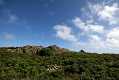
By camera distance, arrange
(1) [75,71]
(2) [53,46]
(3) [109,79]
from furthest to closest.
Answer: (2) [53,46], (1) [75,71], (3) [109,79]

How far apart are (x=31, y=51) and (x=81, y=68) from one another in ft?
174

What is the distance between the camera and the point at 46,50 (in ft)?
230

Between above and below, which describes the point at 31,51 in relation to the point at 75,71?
above

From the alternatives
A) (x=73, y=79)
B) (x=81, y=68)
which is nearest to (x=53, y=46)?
(x=81, y=68)

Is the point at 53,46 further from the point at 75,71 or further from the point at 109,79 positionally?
the point at 109,79

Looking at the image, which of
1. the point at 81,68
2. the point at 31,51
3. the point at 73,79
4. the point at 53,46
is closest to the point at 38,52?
the point at 31,51

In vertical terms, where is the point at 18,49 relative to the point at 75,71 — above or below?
above

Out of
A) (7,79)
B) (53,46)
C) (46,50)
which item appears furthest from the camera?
(53,46)

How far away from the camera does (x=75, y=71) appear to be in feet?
75.9

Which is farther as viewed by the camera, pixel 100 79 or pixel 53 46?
pixel 53 46

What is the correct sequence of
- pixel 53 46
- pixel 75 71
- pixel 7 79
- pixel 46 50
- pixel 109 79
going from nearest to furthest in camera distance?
pixel 7 79, pixel 109 79, pixel 75 71, pixel 46 50, pixel 53 46

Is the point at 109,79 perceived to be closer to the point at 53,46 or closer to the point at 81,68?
the point at 81,68

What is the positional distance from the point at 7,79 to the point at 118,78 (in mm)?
7645

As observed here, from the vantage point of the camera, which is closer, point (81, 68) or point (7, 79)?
point (7, 79)
